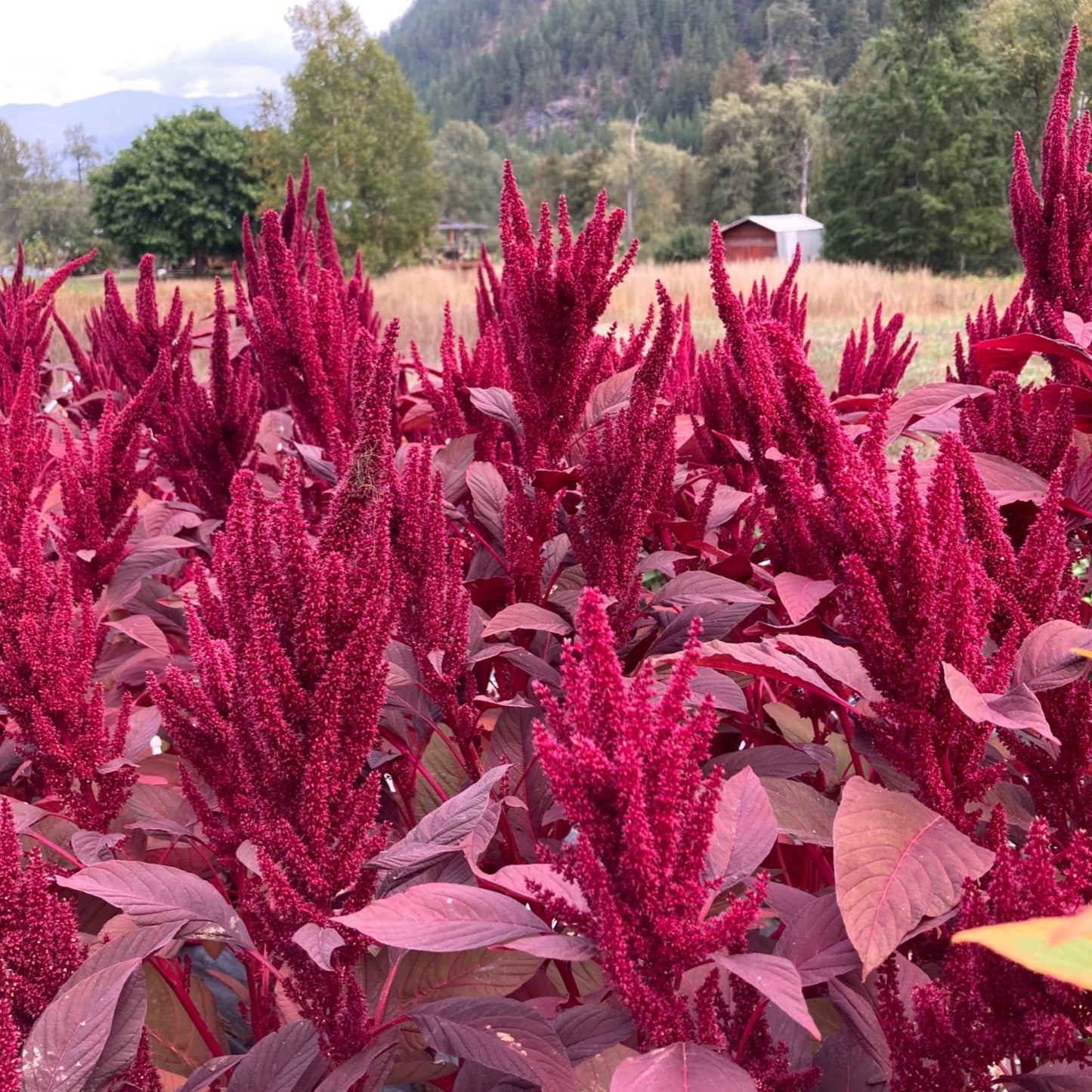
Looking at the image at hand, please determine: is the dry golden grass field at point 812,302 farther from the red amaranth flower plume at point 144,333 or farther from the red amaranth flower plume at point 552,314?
the red amaranth flower plume at point 552,314

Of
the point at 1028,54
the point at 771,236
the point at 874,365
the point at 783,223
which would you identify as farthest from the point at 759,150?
the point at 874,365

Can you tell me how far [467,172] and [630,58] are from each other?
5004cm

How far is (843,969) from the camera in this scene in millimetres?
640

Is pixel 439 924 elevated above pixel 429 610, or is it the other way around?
pixel 429 610

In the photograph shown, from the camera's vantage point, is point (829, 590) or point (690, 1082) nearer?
point (690, 1082)

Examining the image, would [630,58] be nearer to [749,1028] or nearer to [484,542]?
[484,542]

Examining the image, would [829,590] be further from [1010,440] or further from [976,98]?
[976,98]

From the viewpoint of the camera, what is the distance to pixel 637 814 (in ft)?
1.58

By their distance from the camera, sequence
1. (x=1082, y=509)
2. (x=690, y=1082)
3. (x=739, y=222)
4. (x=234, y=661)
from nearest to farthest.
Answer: (x=690, y=1082) < (x=234, y=661) < (x=1082, y=509) < (x=739, y=222)

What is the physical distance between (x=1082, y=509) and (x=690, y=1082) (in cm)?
79

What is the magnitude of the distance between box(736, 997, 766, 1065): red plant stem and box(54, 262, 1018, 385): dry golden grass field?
7.13 m

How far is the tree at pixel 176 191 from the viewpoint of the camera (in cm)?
4638

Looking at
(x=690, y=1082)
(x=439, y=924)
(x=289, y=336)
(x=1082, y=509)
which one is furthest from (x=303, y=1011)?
(x=289, y=336)

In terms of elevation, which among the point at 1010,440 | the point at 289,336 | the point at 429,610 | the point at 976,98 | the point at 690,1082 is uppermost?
the point at 976,98
